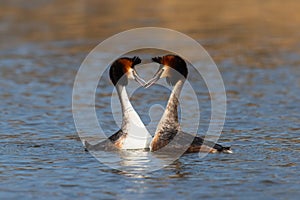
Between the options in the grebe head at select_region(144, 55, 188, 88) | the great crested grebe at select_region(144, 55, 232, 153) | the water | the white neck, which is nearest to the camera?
the water

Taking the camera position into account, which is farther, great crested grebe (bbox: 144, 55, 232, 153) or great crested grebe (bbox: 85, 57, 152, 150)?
great crested grebe (bbox: 85, 57, 152, 150)

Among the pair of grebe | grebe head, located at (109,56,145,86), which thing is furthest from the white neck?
grebe head, located at (109,56,145,86)

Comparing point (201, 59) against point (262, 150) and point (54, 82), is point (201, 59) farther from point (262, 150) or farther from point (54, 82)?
point (262, 150)

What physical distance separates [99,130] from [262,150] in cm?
308

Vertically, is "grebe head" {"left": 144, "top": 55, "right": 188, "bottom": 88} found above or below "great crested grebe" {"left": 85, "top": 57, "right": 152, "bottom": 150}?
above

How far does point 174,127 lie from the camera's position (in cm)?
1217

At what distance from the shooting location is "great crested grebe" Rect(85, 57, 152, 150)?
12.0 metres

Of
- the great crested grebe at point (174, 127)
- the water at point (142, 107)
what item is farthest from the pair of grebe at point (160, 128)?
the water at point (142, 107)

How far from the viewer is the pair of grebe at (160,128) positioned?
11898 mm

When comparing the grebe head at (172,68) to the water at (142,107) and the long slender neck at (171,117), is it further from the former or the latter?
the water at (142,107)

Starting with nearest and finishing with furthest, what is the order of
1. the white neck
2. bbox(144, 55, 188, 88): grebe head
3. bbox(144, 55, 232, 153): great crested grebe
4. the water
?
the water, bbox(144, 55, 232, 153): great crested grebe, the white neck, bbox(144, 55, 188, 88): grebe head

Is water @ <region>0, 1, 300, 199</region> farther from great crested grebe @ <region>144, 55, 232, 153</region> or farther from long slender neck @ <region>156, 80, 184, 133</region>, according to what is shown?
long slender neck @ <region>156, 80, 184, 133</region>

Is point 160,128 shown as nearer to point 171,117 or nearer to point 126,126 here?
point 171,117

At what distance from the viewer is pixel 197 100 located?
1616cm
